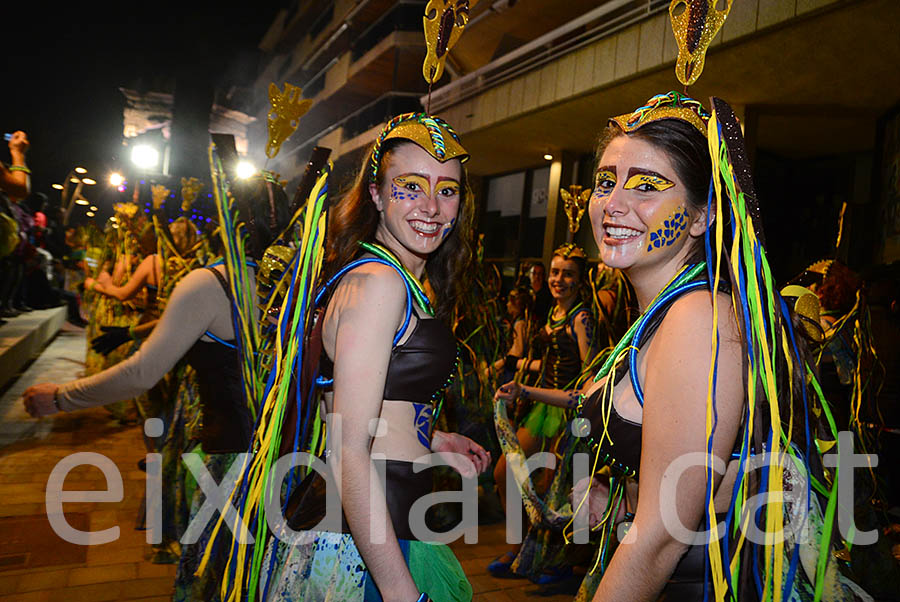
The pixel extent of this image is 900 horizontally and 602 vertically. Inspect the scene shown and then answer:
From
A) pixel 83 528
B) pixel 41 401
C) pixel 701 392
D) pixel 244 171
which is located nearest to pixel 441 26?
pixel 244 171

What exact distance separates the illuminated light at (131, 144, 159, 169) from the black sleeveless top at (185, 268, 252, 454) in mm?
34085

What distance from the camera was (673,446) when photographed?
1.06 meters

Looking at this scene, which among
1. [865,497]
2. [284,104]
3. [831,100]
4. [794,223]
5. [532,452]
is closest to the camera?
[284,104]

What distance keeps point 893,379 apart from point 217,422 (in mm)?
5040

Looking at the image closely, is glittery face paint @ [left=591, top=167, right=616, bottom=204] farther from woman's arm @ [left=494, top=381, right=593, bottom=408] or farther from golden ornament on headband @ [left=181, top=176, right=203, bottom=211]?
golden ornament on headband @ [left=181, top=176, right=203, bottom=211]

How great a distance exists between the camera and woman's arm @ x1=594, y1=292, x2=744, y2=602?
106cm

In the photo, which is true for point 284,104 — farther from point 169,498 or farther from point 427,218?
point 169,498

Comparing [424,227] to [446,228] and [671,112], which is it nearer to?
[446,228]

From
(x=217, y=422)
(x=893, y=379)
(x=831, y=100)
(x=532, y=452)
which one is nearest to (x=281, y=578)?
(x=217, y=422)

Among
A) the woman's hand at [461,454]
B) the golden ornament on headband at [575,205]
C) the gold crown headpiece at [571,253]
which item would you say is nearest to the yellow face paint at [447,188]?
the woman's hand at [461,454]

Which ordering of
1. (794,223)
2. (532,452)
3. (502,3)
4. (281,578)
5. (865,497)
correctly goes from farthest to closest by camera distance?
(502,3) < (794,223) < (532,452) < (865,497) < (281,578)

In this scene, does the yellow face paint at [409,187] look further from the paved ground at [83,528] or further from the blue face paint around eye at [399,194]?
the paved ground at [83,528]

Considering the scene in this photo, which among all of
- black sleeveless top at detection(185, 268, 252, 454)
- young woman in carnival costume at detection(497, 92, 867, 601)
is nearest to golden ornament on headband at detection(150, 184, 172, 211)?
black sleeveless top at detection(185, 268, 252, 454)

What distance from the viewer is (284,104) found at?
238 cm
